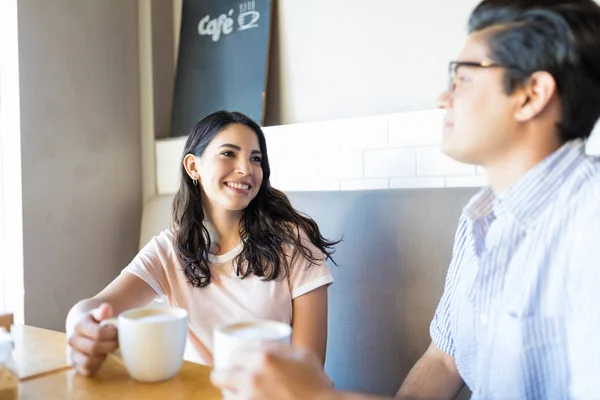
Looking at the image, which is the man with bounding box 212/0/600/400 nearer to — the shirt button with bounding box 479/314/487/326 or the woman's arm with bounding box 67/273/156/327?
the shirt button with bounding box 479/314/487/326

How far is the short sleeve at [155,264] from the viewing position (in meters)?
1.37

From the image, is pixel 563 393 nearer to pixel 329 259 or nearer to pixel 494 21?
pixel 494 21

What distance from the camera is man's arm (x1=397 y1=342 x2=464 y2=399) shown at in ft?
3.35

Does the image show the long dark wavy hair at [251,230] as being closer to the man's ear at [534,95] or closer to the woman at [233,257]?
the woman at [233,257]

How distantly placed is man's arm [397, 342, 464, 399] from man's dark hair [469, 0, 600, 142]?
0.48 metres

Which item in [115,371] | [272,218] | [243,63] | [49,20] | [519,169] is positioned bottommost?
[115,371]

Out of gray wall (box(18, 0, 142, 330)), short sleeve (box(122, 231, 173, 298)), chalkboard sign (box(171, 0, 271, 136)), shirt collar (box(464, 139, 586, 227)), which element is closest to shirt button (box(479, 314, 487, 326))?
shirt collar (box(464, 139, 586, 227))

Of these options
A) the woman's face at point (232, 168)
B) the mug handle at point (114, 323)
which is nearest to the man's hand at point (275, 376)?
the mug handle at point (114, 323)

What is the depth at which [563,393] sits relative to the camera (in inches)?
30.4

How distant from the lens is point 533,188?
81 cm

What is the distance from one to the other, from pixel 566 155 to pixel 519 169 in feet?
0.23

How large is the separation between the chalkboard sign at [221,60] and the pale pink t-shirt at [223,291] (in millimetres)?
826

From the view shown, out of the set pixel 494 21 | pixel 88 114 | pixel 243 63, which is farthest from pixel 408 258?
pixel 88 114

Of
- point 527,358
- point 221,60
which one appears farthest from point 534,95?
point 221,60
